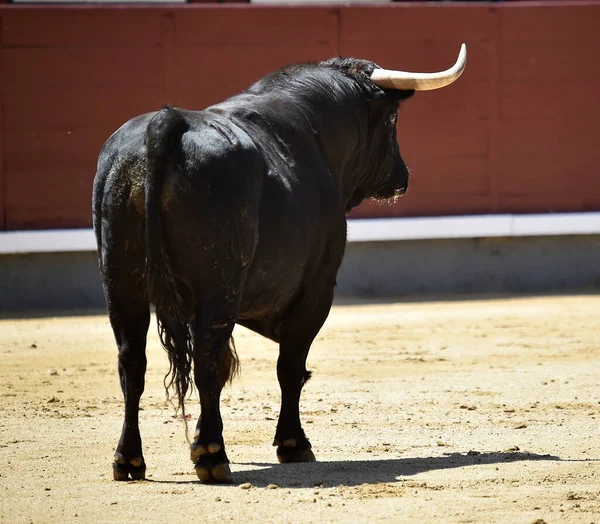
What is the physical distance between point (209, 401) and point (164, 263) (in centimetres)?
50

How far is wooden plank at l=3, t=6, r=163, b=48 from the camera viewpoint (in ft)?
33.7

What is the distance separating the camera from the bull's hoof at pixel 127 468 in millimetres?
4508

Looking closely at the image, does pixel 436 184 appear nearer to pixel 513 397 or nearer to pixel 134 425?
pixel 513 397

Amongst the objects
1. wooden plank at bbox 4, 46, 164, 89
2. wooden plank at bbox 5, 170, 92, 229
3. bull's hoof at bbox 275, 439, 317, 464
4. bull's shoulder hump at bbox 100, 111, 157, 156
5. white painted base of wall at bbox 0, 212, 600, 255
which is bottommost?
white painted base of wall at bbox 0, 212, 600, 255

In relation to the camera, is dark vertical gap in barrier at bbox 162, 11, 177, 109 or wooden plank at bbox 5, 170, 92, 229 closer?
wooden plank at bbox 5, 170, 92, 229

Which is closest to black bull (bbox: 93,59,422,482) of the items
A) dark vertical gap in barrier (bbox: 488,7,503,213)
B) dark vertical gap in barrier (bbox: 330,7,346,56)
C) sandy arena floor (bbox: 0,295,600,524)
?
sandy arena floor (bbox: 0,295,600,524)

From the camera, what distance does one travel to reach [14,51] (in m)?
10.3

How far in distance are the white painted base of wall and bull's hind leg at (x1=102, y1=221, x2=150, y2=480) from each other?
575 cm

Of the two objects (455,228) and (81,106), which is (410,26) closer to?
(455,228)

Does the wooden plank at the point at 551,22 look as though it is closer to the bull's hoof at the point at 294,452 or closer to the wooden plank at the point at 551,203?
the wooden plank at the point at 551,203

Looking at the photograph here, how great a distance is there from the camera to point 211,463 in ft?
14.2

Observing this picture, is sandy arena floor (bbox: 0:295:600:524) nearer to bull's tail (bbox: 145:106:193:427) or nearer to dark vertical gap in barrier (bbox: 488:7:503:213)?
bull's tail (bbox: 145:106:193:427)

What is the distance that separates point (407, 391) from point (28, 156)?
4934mm

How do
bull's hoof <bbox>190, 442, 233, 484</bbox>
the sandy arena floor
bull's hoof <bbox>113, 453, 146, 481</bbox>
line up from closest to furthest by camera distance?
the sandy arena floor
bull's hoof <bbox>190, 442, 233, 484</bbox>
bull's hoof <bbox>113, 453, 146, 481</bbox>
